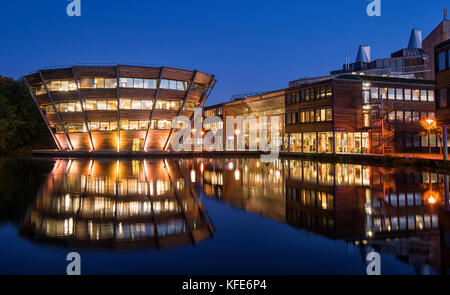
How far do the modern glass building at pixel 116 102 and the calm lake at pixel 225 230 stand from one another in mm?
36760

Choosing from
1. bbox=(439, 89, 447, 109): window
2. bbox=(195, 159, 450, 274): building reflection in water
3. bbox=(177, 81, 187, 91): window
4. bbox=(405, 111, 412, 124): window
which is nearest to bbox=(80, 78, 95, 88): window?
bbox=(177, 81, 187, 91): window

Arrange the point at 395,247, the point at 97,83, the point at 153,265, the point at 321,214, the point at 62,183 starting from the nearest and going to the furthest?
1. the point at 153,265
2. the point at 395,247
3. the point at 321,214
4. the point at 62,183
5. the point at 97,83

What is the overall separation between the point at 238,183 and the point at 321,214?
8.74 meters

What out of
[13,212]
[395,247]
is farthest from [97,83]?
[395,247]

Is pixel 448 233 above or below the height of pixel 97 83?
below

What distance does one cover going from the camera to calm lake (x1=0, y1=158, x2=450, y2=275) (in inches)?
250

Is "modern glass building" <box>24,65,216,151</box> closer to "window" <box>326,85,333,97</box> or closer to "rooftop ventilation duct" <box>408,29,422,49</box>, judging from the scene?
"window" <box>326,85,333,97</box>

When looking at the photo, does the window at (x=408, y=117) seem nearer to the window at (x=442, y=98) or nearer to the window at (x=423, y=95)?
the window at (x=423, y=95)

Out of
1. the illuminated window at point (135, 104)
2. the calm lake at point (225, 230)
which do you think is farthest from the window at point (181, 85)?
the calm lake at point (225, 230)

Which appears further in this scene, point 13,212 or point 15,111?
point 15,111

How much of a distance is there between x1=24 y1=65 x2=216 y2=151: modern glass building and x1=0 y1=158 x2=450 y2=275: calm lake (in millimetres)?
36760

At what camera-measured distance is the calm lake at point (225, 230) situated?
20.9 ft
